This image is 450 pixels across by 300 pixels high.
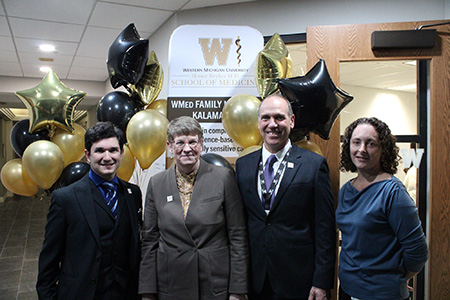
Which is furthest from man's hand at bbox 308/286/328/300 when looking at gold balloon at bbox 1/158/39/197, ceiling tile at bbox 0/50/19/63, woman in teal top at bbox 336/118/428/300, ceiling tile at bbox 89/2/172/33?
ceiling tile at bbox 0/50/19/63

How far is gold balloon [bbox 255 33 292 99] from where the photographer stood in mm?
2070

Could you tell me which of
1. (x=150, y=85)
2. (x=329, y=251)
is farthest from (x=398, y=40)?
(x=150, y=85)

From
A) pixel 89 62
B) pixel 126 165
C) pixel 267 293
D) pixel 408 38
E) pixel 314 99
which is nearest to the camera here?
pixel 267 293

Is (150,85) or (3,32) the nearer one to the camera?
(150,85)

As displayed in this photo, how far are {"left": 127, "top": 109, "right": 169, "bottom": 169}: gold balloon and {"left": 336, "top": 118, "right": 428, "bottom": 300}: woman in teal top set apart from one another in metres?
1.16

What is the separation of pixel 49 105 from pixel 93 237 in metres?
1.19

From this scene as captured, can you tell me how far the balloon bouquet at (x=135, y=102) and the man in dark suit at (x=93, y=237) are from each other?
22.2 inches

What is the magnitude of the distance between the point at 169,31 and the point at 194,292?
2794mm

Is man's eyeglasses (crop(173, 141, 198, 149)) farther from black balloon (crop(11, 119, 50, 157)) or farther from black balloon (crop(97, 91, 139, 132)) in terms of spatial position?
black balloon (crop(11, 119, 50, 157))

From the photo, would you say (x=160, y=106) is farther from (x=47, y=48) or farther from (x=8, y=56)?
(x=8, y=56)

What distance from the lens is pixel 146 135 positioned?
6.82 ft

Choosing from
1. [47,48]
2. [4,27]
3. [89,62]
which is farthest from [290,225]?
[89,62]

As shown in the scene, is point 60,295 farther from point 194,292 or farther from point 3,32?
point 3,32

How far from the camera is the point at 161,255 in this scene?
58.9 inches
